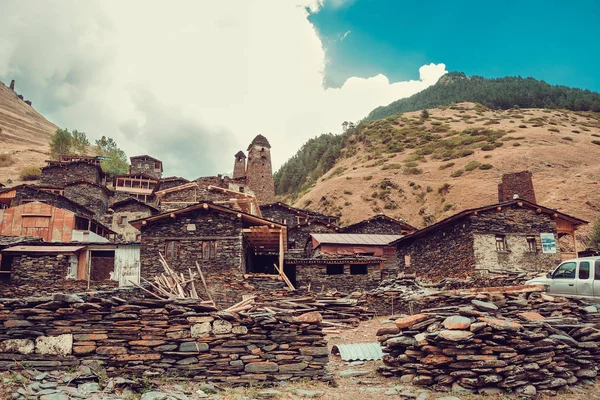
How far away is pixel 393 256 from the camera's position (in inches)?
1284

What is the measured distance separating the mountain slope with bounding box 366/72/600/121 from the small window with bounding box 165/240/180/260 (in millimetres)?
102526

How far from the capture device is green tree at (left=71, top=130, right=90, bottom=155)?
3278 inches

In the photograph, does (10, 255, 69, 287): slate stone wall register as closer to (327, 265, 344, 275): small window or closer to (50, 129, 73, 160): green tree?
(327, 265, 344, 275): small window

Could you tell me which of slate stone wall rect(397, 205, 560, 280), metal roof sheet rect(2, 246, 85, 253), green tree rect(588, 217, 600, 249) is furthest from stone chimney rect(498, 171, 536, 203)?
metal roof sheet rect(2, 246, 85, 253)

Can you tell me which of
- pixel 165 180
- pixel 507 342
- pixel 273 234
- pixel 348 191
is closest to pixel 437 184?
pixel 348 191

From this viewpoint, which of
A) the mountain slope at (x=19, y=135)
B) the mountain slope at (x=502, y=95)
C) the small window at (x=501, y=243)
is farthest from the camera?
the mountain slope at (x=502, y=95)

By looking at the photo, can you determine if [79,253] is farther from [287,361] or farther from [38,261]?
[287,361]

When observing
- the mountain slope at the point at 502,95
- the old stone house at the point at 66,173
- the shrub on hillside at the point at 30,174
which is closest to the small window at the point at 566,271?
the old stone house at the point at 66,173

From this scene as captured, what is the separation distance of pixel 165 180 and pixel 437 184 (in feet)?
123

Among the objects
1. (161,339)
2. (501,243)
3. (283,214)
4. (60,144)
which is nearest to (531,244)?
(501,243)

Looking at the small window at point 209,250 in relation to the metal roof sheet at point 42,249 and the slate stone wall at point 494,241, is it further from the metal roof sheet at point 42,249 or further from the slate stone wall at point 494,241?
the slate stone wall at point 494,241

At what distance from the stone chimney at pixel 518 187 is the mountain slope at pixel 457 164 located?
11.8m

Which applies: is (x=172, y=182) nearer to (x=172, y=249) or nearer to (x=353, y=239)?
(x=353, y=239)

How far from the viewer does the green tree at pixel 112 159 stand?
75.2 metres
